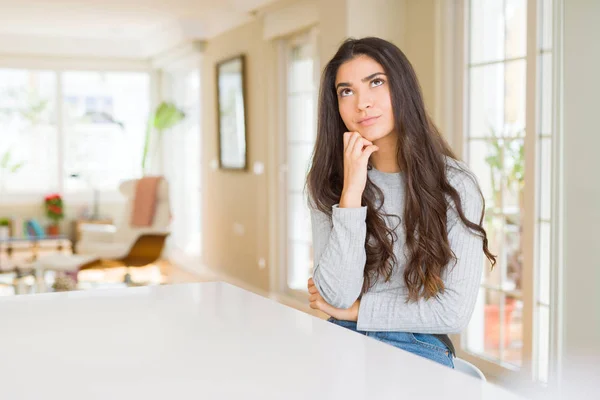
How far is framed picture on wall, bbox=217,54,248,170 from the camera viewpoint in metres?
6.60

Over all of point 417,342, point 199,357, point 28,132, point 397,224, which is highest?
point 28,132

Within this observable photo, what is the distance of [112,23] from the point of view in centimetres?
779

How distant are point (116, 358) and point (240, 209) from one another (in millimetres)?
5736

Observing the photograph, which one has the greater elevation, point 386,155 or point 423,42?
point 423,42

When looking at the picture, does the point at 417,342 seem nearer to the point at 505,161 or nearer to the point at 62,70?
the point at 505,161

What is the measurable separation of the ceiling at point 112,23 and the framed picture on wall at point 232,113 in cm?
38

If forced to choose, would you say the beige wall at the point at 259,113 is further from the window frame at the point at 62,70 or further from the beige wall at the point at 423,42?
the window frame at the point at 62,70

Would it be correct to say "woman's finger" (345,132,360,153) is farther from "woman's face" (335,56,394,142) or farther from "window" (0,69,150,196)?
"window" (0,69,150,196)

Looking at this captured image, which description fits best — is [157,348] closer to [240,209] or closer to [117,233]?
[240,209]

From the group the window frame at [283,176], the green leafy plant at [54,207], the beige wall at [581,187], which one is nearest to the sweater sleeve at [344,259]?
the beige wall at [581,187]

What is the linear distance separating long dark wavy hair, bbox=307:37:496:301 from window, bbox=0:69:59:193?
25.8 feet

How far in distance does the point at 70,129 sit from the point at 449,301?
321 inches

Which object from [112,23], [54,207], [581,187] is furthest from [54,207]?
[581,187]

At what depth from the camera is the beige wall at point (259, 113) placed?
4320 millimetres
